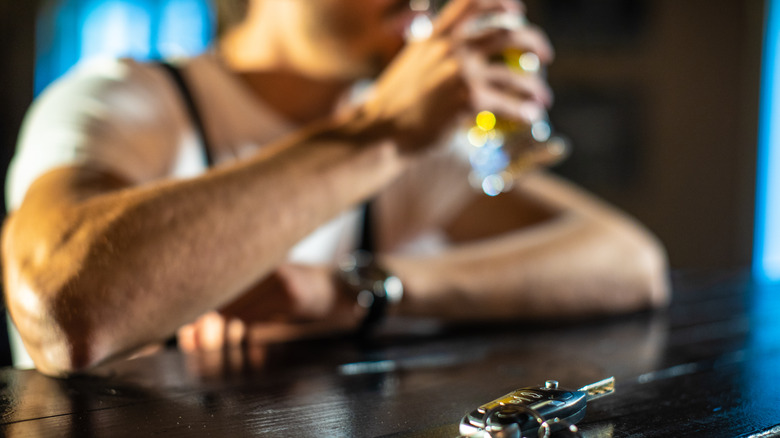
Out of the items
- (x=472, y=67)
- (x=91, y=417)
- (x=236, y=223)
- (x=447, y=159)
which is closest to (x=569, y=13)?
(x=447, y=159)

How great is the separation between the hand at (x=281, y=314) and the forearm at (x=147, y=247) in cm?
10

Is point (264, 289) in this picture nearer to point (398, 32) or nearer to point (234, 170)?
point (234, 170)

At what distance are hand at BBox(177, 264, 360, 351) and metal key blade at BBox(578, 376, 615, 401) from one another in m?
0.42

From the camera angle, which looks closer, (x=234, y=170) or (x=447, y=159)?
(x=234, y=170)

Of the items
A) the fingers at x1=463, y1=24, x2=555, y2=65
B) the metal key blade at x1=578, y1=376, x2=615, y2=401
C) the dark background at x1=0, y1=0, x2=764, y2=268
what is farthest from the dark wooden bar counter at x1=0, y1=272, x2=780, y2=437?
the dark background at x1=0, y1=0, x2=764, y2=268

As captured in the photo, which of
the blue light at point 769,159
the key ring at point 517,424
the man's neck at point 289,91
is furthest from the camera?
the blue light at point 769,159

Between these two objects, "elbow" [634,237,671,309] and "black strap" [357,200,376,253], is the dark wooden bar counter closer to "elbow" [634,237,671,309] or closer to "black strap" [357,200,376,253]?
"elbow" [634,237,671,309]

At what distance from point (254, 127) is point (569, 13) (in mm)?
3239

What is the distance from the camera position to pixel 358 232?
136 centimetres

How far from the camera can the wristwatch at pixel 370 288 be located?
36.4 inches

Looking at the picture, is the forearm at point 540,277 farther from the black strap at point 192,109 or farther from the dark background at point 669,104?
the dark background at point 669,104

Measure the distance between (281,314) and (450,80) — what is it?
0.39m

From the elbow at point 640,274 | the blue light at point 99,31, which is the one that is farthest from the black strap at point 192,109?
the blue light at point 99,31

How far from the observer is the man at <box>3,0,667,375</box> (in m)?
0.68
